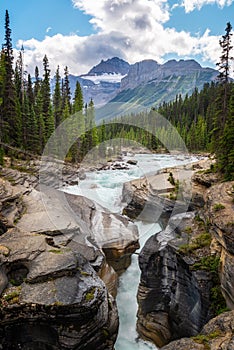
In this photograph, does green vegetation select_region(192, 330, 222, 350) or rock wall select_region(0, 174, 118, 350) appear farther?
rock wall select_region(0, 174, 118, 350)

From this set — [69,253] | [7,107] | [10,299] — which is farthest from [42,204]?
[7,107]

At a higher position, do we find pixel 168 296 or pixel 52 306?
pixel 52 306

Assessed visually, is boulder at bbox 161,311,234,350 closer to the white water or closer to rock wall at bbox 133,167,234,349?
rock wall at bbox 133,167,234,349

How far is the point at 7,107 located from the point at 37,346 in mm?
30818

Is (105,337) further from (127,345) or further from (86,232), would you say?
(86,232)

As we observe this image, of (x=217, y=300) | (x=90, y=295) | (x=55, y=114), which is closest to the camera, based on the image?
(x=90, y=295)


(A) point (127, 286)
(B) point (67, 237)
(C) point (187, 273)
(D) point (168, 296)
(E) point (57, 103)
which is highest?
(E) point (57, 103)

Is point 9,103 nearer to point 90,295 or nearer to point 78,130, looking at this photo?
Answer: point 78,130

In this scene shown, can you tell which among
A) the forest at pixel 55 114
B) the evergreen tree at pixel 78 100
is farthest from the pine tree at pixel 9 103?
the evergreen tree at pixel 78 100

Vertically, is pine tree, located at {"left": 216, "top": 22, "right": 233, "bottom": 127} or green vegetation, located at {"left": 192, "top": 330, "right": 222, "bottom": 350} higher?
pine tree, located at {"left": 216, "top": 22, "right": 233, "bottom": 127}

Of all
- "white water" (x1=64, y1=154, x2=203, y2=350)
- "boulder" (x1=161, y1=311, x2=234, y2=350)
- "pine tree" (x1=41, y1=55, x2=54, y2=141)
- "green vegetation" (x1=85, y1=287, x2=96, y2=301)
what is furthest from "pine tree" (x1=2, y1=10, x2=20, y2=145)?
"boulder" (x1=161, y1=311, x2=234, y2=350)

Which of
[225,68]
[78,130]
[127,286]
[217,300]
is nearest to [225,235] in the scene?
[217,300]

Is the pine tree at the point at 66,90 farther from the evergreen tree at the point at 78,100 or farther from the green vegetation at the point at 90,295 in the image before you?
the green vegetation at the point at 90,295

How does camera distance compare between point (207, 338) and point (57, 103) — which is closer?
point (207, 338)
